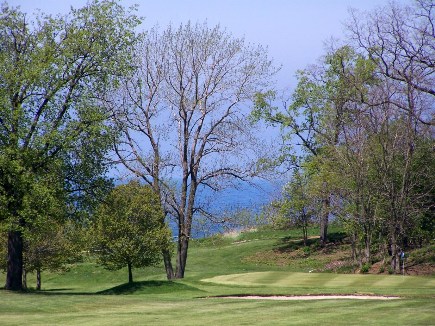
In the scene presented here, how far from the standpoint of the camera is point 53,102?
28469 mm

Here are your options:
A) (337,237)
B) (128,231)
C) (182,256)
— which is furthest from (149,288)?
(337,237)

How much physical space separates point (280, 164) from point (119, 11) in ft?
81.7

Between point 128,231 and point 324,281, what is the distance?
9.12 meters

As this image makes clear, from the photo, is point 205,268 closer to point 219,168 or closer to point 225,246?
point 225,246

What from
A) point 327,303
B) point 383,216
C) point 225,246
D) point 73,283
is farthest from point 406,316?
point 225,246

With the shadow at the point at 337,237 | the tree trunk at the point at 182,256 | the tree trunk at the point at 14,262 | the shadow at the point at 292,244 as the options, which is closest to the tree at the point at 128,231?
the tree trunk at the point at 14,262

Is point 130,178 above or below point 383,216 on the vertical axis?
above

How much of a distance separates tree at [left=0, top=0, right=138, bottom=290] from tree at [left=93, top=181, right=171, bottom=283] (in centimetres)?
213

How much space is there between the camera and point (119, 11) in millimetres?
30938

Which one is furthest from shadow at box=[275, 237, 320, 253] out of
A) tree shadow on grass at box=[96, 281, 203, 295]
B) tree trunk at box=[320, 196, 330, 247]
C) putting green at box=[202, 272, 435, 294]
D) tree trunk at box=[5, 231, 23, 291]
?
tree trunk at box=[5, 231, 23, 291]

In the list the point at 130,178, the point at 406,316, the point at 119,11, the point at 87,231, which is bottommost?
the point at 406,316

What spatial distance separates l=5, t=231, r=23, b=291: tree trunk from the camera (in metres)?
29.7

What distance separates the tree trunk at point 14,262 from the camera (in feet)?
97.5

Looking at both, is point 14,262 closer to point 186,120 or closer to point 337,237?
point 186,120
